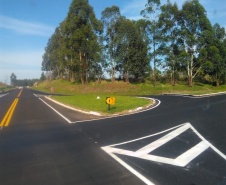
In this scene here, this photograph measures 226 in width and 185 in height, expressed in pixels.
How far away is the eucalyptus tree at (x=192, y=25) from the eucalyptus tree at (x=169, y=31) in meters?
1.55

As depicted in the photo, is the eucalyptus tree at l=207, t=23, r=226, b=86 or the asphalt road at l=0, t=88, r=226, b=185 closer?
the asphalt road at l=0, t=88, r=226, b=185

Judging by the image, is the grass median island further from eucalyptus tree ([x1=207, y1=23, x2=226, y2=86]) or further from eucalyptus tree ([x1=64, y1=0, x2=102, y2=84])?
eucalyptus tree ([x1=207, y1=23, x2=226, y2=86])

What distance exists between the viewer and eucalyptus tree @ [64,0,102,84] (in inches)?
1481

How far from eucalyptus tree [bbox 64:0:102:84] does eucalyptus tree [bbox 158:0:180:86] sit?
40.8ft

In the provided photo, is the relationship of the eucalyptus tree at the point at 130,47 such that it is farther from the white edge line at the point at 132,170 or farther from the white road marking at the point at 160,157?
the white edge line at the point at 132,170

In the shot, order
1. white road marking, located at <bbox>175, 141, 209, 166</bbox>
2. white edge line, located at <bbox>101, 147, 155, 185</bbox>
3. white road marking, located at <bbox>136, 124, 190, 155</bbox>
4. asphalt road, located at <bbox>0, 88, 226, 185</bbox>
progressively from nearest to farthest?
1. white edge line, located at <bbox>101, 147, 155, 185</bbox>
2. asphalt road, located at <bbox>0, 88, 226, 185</bbox>
3. white road marking, located at <bbox>175, 141, 209, 166</bbox>
4. white road marking, located at <bbox>136, 124, 190, 155</bbox>

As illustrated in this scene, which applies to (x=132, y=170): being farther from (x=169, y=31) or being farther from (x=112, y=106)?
(x=169, y=31)

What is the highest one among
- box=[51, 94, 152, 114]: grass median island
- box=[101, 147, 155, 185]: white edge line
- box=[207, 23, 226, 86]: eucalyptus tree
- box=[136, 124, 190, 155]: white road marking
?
box=[207, 23, 226, 86]: eucalyptus tree

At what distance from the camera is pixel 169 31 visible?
38.0 meters

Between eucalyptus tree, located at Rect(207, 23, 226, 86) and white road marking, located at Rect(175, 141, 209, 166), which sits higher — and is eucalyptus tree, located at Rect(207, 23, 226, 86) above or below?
above

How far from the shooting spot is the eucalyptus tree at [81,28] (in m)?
37.6

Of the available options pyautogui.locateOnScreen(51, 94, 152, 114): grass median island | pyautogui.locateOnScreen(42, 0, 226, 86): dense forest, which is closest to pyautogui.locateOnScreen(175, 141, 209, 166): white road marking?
pyautogui.locateOnScreen(51, 94, 152, 114): grass median island

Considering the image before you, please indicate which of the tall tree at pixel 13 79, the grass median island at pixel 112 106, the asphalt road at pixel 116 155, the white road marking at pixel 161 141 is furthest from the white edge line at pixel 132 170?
the tall tree at pixel 13 79

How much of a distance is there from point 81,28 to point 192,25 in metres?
21.0
